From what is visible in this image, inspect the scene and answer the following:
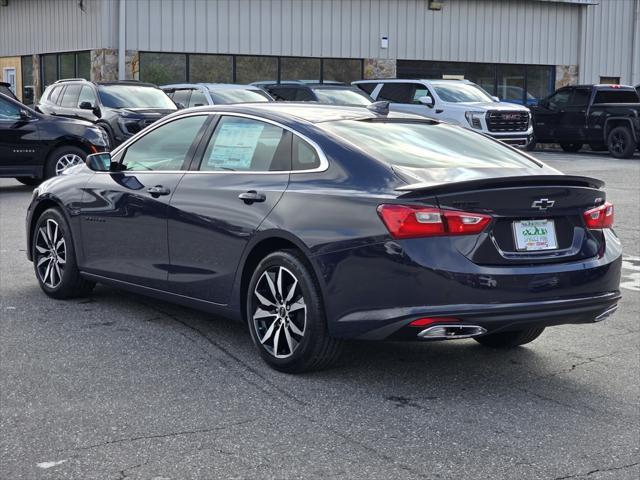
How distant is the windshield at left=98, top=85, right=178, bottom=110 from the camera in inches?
771

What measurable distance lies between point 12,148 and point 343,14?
55.5 feet

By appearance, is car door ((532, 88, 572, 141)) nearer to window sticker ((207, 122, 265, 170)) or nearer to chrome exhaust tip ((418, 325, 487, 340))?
window sticker ((207, 122, 265, 170))

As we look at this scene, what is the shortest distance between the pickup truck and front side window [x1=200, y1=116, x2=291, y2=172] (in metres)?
20.5

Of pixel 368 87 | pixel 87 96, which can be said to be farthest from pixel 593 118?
pixel 87 96

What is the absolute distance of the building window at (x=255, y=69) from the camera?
29.8 m

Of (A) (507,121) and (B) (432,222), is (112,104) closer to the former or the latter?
(A) (507,121)

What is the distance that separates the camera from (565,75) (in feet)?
117

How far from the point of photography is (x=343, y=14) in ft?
102

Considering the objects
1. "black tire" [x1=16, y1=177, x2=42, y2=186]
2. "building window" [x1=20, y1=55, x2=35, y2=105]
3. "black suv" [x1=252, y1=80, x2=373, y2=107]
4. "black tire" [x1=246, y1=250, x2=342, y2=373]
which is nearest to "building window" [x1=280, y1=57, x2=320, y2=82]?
"black suv" [x1=252, y1=80, x2=373, y2=107]

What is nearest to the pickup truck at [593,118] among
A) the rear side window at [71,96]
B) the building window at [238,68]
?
the building window at [238,68]

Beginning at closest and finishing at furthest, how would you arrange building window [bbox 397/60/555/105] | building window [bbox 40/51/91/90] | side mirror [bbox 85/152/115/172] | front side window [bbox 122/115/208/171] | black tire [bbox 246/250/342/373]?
black tire [bbox 246/250/342/373] < front side window [bbox 122/115/208/171] < side mirror [bbox 85/152/115/172] < building window [bbox 40/51/91/90] < building window [bbox 397/60/555/105]

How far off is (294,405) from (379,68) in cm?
2724

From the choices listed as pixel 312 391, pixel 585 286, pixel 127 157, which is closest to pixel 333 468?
pixel 312 391

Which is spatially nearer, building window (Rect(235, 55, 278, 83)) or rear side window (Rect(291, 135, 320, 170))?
rear side window (Rect(291, 135, 320, 170))
